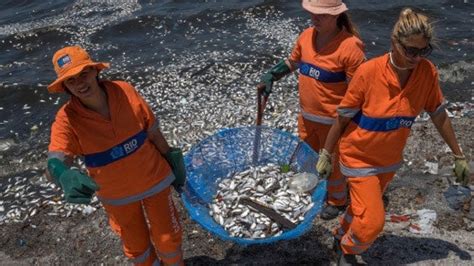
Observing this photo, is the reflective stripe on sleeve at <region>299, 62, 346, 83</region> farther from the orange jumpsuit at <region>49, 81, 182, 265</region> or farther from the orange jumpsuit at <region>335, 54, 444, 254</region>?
the orange jumpsuit at <region>49, 81, 182, 265</region>

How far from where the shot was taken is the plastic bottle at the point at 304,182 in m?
5.06

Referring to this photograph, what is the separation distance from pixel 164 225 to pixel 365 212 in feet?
5.85

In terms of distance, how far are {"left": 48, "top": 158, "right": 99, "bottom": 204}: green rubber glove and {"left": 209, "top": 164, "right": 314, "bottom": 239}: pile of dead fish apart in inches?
69.7

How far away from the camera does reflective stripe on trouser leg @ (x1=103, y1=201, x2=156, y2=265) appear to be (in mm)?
4141

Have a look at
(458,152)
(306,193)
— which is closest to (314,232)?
(306,193)

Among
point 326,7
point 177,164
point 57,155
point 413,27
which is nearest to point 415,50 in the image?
point 413,27

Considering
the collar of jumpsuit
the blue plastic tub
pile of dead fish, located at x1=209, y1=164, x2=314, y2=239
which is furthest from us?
the blue plastic tub

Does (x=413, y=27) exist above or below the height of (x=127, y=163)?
above

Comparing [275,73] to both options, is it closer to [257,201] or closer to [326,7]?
[326,7]

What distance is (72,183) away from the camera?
11.1ft

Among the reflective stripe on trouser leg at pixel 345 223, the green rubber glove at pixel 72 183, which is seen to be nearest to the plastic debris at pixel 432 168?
the reflective stripe on trouser leg at pixel 345 223

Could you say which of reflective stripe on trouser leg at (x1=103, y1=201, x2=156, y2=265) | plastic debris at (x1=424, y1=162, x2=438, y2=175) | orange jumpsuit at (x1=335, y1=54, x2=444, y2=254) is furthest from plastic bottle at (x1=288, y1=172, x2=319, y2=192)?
plastic debris at (x1=424, y1=162, x2=438, y2=175)

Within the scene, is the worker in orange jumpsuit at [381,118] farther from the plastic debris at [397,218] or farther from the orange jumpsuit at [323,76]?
the plastic debris at [397,218]

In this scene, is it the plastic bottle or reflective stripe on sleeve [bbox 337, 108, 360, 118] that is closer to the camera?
reflective stripe on sleeve [bbox 337, 108, 360, 118]
